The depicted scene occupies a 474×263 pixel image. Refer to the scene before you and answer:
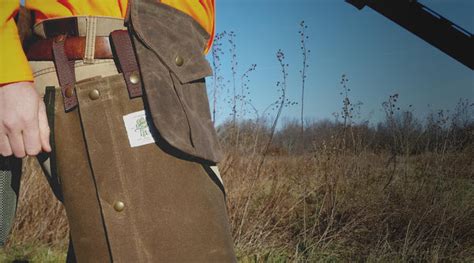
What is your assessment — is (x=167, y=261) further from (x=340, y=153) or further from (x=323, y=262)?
(x=340, y=153)

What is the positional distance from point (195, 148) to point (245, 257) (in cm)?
245

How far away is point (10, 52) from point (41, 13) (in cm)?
18

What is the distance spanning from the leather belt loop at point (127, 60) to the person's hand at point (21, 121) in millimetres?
244

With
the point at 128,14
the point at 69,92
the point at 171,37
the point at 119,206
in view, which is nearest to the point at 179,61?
the point at 171,37

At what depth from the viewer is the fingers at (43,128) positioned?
1095 millimetres

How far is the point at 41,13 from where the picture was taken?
123 cm

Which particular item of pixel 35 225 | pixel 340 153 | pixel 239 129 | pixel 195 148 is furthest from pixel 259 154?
pixel 195 148

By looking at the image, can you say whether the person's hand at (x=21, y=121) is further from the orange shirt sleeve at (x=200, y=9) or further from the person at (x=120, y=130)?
the orange shirt sleeve at (x=200, y=9)

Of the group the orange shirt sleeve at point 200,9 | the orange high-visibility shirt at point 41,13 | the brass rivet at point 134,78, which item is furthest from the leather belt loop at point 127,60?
the orange shirt sleeve at point 200,9

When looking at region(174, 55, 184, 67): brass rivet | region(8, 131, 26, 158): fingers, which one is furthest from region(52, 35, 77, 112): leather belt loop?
region(174, 55, 184, 67): brass rivet

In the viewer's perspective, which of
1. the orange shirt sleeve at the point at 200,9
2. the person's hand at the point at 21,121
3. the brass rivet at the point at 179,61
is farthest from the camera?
the orange shirt sleeve at the point at 200,9

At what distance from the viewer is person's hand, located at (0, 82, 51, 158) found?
1.06 meters

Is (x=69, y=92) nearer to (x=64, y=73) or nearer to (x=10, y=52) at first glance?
(x=64, y=73)

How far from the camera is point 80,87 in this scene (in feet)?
3.65
